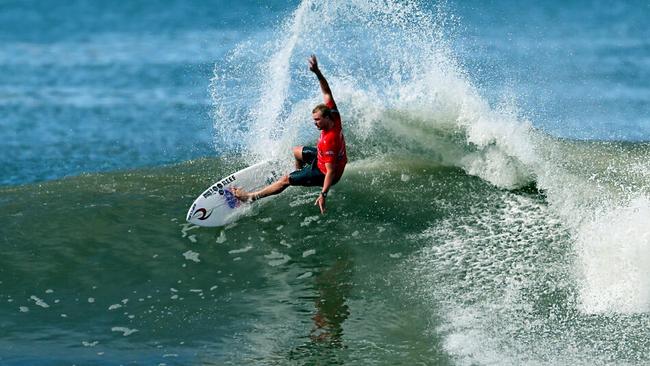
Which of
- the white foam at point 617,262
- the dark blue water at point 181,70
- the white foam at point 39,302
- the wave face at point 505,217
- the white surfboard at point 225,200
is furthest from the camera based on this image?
the dark blue water at point 181,70

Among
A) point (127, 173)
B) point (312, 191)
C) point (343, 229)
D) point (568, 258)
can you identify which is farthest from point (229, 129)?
point (568, 258)

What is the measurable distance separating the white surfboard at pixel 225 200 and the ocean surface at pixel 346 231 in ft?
0.53

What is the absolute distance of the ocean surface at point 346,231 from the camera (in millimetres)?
8664

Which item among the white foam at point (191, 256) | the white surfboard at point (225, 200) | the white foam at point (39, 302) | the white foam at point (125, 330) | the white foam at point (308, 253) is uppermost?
the white surfboard at point (225, 200)

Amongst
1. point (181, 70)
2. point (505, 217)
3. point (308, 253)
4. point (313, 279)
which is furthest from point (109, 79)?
Answer: point (313, 279)

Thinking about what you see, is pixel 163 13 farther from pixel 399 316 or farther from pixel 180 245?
pixel 399 316

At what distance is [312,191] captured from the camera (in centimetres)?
1230

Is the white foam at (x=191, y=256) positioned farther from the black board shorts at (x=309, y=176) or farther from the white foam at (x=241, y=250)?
the black board shorts at (x=309, y=176)

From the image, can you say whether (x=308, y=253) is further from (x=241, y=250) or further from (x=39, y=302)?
(x=39, y=302)

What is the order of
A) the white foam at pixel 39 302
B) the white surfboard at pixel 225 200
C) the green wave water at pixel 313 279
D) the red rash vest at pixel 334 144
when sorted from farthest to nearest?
the white surfboard at pixel 225 200
the red rash vest at pixel 334 144
the white foam at pixel 39 302
the green wave water at pixel 313 279

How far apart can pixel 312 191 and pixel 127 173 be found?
3533mm

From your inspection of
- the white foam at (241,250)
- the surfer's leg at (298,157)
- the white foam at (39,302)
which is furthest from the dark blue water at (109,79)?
the white foam at (39,302)

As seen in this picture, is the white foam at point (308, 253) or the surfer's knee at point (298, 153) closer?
the white foam at point (308, 253)

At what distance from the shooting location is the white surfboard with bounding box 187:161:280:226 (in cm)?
1150
